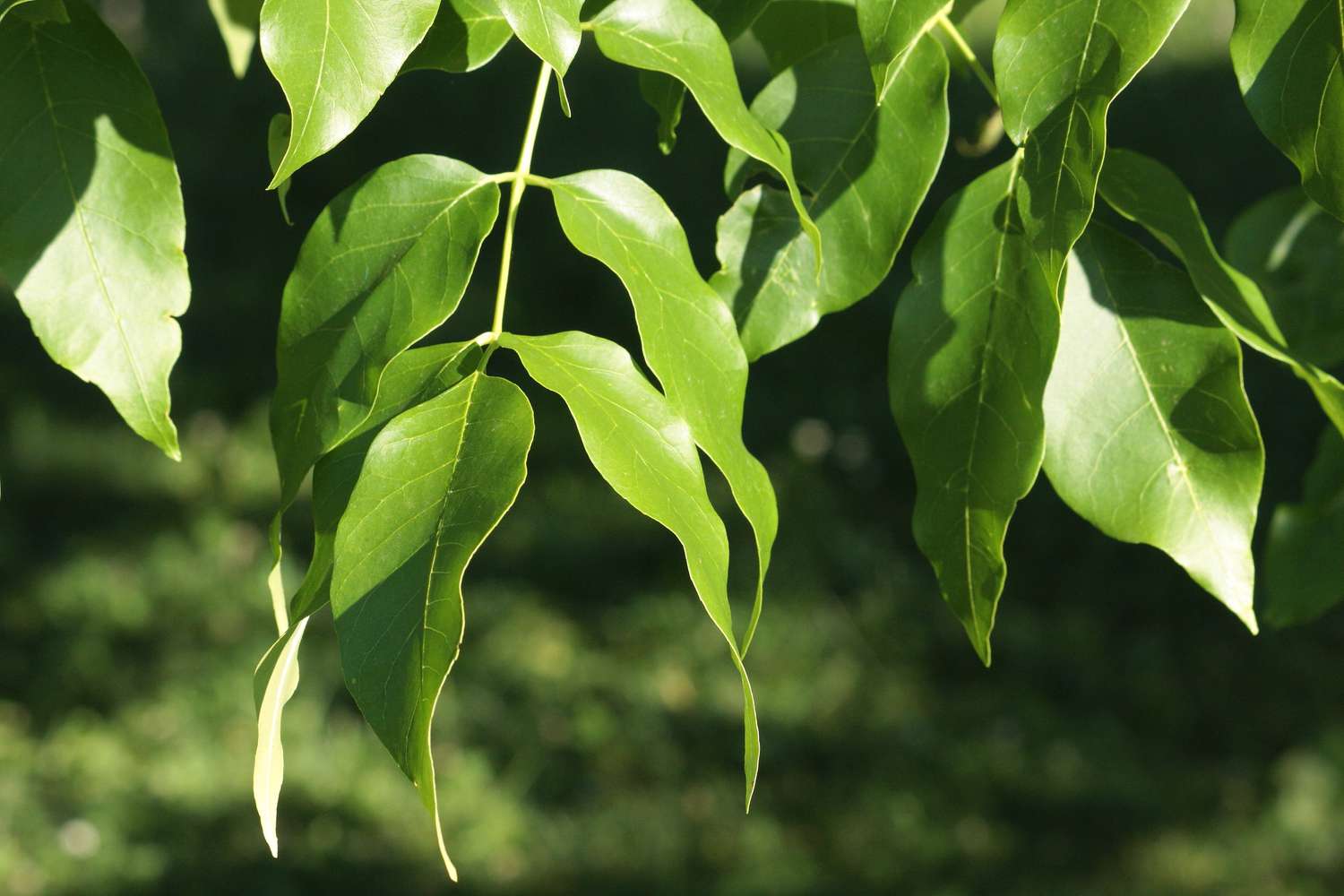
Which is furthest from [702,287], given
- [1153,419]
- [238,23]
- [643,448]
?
[238,23]

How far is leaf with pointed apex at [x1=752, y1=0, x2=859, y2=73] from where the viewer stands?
46.1 inches

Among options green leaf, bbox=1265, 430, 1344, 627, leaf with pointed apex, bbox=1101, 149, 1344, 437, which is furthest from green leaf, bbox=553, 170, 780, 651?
green leaf, bbox=1265, 430, 1344, 627

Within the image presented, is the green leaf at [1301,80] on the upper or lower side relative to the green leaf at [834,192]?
upper

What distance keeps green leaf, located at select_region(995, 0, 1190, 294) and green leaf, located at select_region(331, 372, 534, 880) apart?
0.35m

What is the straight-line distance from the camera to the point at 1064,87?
91cm

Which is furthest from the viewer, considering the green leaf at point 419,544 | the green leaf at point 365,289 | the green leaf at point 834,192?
the green leaf at point 834,192

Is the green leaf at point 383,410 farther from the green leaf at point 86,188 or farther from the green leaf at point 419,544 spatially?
the green leaf at point 86,188

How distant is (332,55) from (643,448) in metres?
0.30

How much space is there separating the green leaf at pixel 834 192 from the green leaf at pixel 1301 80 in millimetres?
215

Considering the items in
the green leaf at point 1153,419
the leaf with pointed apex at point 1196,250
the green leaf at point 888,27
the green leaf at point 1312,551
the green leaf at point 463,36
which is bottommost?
the green leaf at point 1312,551

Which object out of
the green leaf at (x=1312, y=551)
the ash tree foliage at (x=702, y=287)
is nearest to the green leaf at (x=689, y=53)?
the ash tree foliage at (x=702, y=287)

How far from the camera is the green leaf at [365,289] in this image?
96 centimetres

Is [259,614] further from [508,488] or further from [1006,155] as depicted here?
[508,488]

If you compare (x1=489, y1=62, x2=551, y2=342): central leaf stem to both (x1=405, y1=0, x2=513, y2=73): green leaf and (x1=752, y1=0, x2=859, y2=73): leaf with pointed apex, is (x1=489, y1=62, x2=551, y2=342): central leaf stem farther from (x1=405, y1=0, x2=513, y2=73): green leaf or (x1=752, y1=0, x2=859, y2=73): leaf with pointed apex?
(x1=752, y1=0, x2=859, y2=73): leaf with pointed apex
